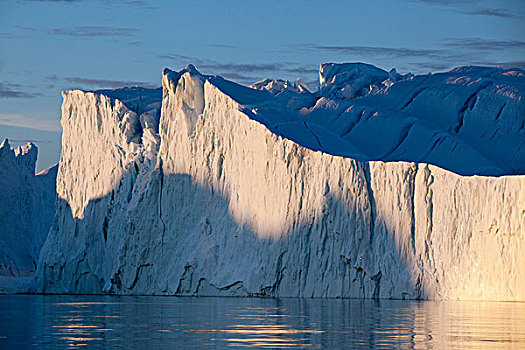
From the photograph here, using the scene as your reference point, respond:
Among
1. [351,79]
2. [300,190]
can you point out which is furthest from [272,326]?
[351,79]

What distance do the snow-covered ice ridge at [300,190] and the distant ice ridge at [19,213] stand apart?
1278 centimetres

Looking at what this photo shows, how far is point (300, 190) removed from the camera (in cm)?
3272

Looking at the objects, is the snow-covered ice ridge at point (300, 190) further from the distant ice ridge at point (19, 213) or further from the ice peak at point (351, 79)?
the distant ice ridge at point (19, 213)

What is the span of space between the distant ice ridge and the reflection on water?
3058 centimetres

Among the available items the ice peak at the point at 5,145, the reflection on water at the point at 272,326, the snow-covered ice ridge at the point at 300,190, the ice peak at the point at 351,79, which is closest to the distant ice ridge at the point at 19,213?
the ice peak at the point at 5,145

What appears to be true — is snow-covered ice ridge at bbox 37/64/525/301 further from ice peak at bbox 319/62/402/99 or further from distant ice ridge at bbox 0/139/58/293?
distant ice ridge at bbox 0/139/58/293

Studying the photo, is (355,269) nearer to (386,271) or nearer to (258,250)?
(386,271)

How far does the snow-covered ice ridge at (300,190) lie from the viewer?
2972cm

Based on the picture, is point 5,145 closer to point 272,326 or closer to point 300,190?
point 300,190

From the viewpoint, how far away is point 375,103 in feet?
132

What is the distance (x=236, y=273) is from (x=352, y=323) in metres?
15.0

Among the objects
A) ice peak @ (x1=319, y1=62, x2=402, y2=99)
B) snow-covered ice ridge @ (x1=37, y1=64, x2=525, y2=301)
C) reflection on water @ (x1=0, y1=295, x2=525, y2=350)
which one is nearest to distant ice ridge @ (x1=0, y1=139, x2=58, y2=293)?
snow-covered ice ridge @ (x1=37, y1=64, x2=525, y2=301)

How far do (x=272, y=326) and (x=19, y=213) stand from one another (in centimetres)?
4164

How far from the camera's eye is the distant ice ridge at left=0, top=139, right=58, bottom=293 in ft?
182
